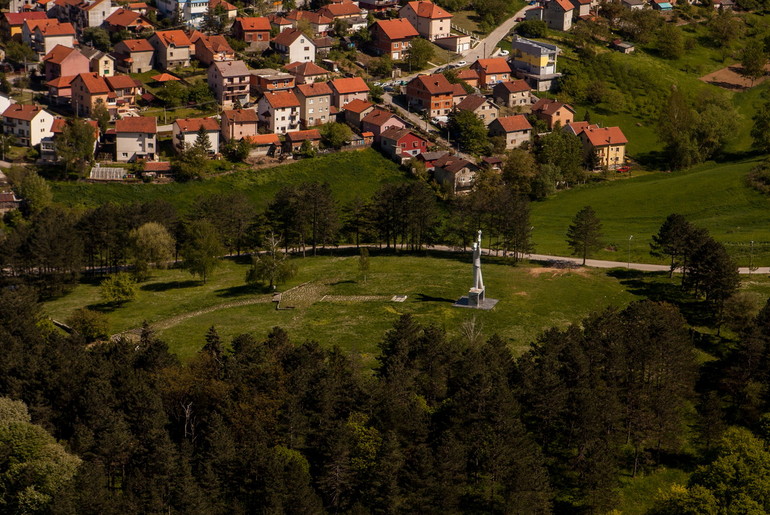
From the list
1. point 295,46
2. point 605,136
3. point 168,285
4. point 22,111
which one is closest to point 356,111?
point 295,46

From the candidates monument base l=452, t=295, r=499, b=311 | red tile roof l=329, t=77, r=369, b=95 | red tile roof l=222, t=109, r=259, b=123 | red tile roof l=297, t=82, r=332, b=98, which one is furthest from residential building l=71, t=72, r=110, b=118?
monument base l=452, t=295, r=499, b=311

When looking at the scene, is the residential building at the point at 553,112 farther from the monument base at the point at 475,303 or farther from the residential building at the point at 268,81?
the monument base at the point at 475,303

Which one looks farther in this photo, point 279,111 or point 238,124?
point 279,111

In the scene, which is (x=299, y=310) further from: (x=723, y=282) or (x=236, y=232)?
(x=723, y=282)

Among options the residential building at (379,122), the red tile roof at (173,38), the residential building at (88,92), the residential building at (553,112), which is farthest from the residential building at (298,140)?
the residential building at (553,112)

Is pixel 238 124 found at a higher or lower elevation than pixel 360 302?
higher

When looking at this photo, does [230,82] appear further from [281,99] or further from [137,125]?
[137,125]

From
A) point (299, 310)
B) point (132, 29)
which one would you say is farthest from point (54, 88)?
point (299, 310)
